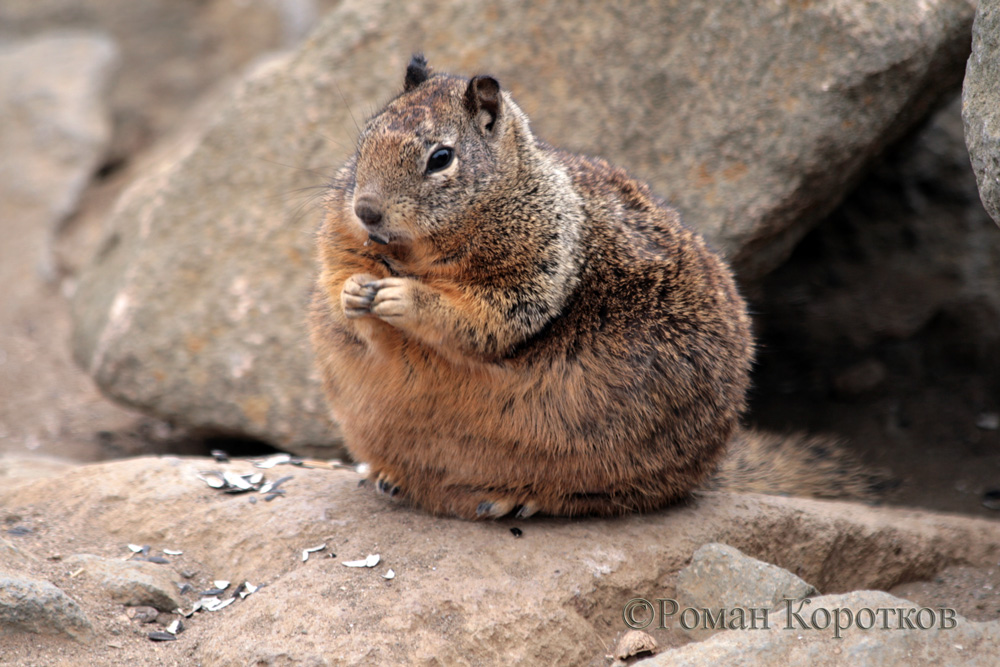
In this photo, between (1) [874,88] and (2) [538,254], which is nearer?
(2) [538,254]

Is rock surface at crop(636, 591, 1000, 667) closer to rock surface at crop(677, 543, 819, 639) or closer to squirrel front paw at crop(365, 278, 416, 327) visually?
rock surface at crop(677, 543, 819, 639)

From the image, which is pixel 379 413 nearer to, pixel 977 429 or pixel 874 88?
pixel 874 88

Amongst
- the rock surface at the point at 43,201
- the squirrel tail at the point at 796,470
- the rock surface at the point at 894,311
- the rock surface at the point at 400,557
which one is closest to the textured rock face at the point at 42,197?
the rock surface at the point at 43,201

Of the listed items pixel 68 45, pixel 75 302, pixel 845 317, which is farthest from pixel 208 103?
pixel 845 317

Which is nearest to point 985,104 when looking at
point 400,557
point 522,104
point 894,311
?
point 400,557

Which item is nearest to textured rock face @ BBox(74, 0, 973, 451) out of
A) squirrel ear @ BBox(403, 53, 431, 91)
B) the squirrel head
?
squirrel ear @ BBox(403, 53, 431, 91)

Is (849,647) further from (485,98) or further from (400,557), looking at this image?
(485,98)
